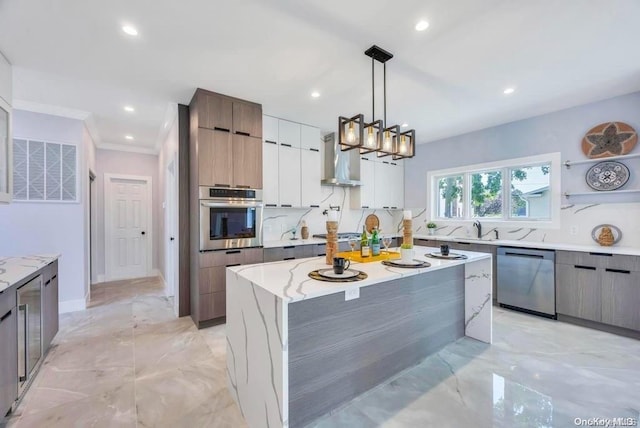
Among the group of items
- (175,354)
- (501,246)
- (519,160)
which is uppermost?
(519,160)

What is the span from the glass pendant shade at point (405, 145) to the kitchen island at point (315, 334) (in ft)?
3.27

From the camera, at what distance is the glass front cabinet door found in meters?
2.43

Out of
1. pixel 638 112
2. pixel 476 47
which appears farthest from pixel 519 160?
pixel 476 47

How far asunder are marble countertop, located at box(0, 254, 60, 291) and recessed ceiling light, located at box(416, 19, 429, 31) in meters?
3.15

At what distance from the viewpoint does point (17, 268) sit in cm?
213

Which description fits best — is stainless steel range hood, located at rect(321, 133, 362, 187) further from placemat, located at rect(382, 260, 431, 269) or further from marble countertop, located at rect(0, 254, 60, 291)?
marble countertop, located at rect(0, 254, 60, 291)

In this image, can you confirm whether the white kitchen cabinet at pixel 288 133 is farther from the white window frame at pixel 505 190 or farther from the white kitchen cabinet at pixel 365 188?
the white window frame at pixel 505 190

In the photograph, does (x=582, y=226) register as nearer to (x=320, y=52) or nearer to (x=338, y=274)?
(x=338, y=274)

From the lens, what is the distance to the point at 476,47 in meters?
2.35

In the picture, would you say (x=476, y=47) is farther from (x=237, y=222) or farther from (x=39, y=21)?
(x=39, y=21)

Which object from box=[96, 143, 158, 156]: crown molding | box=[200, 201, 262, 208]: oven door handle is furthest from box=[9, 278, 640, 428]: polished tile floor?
box=[96, 143, 158, 156]: crown molding

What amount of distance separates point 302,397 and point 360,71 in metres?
2.75

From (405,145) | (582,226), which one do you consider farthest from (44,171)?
(582,226)

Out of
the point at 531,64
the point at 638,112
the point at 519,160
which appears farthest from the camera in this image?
the point at 519,160
